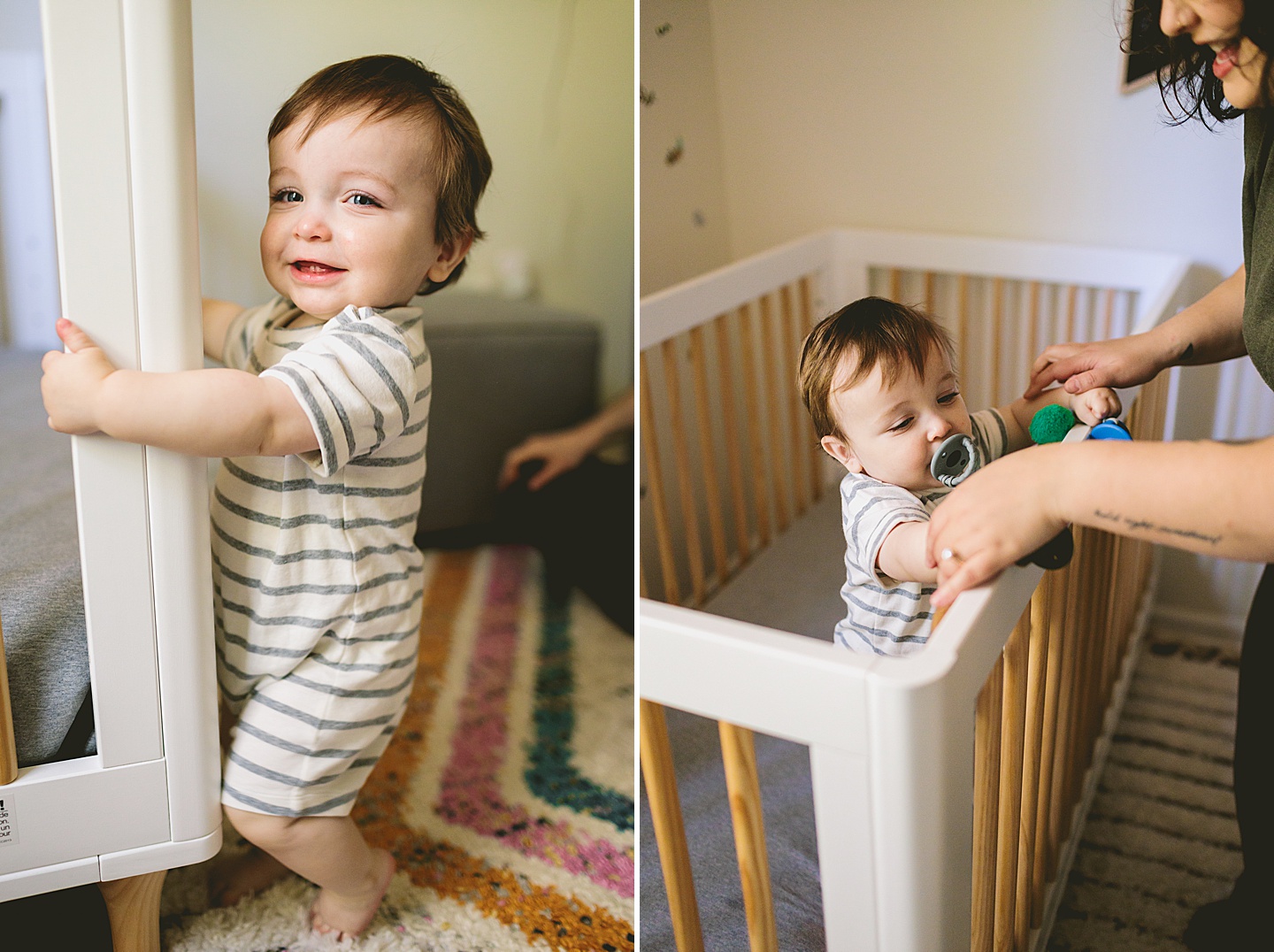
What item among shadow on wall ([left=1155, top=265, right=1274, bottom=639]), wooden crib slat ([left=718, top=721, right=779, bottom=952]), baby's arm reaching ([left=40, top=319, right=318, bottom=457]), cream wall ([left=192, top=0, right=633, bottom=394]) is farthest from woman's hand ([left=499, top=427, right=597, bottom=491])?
wooden crib slat ([left=718, top=721, right=779, bottom=952])

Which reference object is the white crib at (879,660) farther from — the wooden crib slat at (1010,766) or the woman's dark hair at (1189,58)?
the woman's dark hair at (1189,58)

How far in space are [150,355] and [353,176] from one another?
0.60 ft

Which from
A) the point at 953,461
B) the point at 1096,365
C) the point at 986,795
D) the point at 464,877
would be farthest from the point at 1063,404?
the point at 464,877

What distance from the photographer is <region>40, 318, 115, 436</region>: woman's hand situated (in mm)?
613

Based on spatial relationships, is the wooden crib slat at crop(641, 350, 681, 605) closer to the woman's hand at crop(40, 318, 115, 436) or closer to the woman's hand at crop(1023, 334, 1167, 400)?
the woman's hand at crop(1023, 334, 1167, 400)

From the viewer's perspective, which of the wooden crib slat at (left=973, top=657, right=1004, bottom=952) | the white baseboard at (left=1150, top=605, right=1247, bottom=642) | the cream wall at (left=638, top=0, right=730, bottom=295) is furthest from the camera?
the white baseboard at (left=1150, top=605, right=1247, bottom=642)

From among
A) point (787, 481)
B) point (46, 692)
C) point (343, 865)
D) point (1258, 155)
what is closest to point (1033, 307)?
point (787, 481)

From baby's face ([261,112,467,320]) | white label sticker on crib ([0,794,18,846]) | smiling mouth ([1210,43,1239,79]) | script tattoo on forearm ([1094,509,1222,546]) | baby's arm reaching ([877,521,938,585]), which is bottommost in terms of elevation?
white label sticker on crib ([0,794,18,846])

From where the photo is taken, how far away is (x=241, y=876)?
93cm

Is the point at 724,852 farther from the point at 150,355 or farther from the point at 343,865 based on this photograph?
the point at 150,355

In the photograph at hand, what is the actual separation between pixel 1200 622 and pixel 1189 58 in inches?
36.6

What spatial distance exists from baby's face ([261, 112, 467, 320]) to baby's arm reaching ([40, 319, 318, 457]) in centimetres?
11

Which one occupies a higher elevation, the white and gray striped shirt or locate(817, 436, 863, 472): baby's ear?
locate(817, 436, 863, 472): baby's ear

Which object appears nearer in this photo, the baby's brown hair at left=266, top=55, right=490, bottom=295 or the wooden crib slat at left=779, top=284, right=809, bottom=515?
the baby's brown hair at left=266, top=55, right=490, bottom=295
